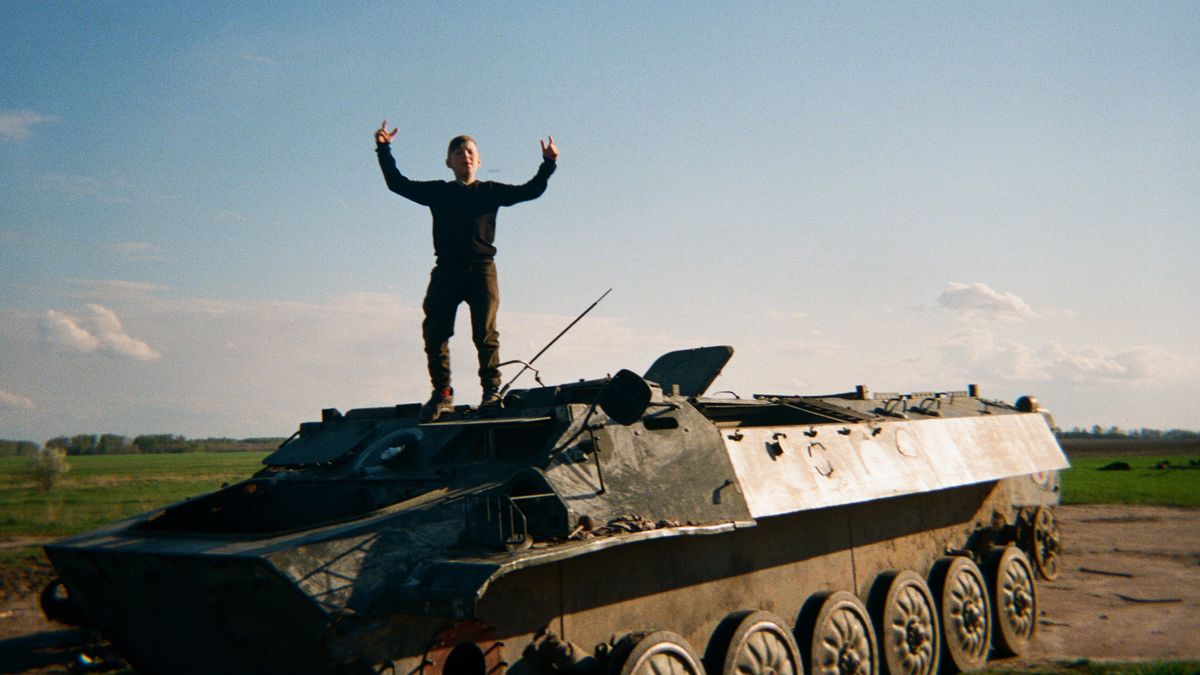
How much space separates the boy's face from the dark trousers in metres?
0.74

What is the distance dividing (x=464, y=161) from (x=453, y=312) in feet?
4.07

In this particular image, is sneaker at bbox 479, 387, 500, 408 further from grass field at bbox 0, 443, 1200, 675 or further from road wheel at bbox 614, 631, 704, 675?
A: grass field at bbox 0, 443, 1200, 675

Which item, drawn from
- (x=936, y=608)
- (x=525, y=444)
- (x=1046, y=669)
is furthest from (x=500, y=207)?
(x=1046, y=669)

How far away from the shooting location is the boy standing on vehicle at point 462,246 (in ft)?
26.4

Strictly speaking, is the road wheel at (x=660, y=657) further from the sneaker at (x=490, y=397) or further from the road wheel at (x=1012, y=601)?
the road wheel at (x=1012, y=601)

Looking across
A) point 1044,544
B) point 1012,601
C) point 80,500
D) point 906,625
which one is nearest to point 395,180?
point 906,625

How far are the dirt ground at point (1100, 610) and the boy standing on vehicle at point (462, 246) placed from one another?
3.54m

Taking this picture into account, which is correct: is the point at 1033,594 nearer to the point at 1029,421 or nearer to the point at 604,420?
the point at 1029,421

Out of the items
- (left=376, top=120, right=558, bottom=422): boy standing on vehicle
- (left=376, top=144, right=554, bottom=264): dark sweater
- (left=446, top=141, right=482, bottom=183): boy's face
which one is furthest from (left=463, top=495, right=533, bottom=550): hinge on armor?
(left=446, top=141, right=482, bottom=183): boy's face

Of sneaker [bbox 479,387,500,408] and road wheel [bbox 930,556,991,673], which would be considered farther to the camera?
road wheel [bbox 930,556,991,673]

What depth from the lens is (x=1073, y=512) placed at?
21.9 meters

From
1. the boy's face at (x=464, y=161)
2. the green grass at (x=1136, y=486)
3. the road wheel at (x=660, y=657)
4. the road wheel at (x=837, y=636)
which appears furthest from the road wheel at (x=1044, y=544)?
the green grass at (x=1136, y=486)

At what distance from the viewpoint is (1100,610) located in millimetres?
11039

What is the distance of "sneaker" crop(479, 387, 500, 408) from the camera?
716cm
